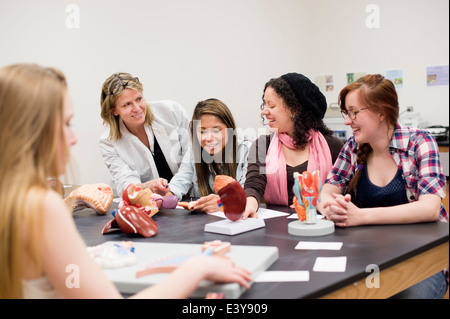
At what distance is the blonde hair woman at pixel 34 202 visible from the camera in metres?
0.95

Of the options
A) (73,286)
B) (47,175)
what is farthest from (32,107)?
(73,286)

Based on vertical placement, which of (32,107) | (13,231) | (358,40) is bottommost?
(13,231)

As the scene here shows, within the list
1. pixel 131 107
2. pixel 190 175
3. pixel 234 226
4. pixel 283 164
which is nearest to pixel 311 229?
pixel 234 226

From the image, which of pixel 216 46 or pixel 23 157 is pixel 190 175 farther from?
pixel 23 157

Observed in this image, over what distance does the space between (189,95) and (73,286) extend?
124 inches

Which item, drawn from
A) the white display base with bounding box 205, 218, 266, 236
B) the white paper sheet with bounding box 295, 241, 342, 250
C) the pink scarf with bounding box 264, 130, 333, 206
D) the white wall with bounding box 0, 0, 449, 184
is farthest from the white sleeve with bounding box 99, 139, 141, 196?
the white paper sheet with bounding box 295, 241, 342, 250

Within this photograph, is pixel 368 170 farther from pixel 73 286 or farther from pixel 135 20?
pixel 135 20

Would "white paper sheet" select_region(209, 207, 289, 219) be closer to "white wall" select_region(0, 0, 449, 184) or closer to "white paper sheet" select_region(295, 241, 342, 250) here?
"white paper sheet" select_region(295, 241, 342, 250)

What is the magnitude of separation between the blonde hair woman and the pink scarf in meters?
1.49

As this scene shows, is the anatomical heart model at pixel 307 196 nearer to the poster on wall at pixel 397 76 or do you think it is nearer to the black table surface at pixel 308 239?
the black table surface at pixel 308 239

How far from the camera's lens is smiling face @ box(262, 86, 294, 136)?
249cm

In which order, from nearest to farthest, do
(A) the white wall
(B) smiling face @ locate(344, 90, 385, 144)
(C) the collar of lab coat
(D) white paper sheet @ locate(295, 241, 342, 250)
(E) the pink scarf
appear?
(D) white paper sheet @ locate(295, 241, 342, 250), (B) smiling face @ locate(344, 90, 385, 144), (E) the pink scarf, (C) the collar of lab coat, (A) the white wall
